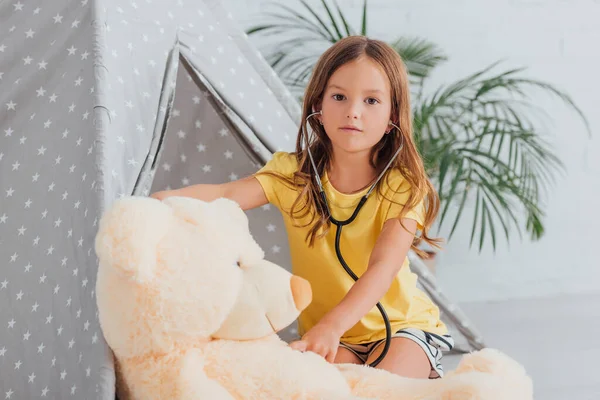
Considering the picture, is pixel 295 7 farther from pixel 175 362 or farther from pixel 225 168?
pixel 175 362

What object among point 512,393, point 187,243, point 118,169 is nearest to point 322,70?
point 118,169

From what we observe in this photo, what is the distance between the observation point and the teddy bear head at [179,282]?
834mm

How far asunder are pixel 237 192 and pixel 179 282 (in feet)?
1.68

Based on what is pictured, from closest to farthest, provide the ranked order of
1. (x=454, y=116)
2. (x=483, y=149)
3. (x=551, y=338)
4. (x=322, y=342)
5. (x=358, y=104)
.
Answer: (x=322, y=342) → (x=358, y=104) → (x=551, y=338) → (x=454, y=116) → (x=483, y=149)

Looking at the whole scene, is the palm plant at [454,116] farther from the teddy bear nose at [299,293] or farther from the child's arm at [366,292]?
the teddy bear nose at [299,293]

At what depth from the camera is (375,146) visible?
4.64 ft

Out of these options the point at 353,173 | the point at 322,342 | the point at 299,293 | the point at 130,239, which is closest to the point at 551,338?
the point at 353,173

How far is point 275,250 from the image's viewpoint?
5.86 ft

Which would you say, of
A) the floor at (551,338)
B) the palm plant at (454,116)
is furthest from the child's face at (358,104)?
the palm plant at (454,116)

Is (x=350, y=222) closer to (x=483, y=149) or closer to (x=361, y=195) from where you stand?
(x=361, y=195)

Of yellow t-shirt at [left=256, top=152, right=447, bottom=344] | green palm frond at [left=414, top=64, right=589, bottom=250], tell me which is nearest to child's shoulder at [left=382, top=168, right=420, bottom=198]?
yellow t-shirt at [left=256, top=152, right=447, bottom=344]

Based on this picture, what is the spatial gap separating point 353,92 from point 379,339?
1.51ft

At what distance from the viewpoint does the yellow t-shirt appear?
4.45 feet

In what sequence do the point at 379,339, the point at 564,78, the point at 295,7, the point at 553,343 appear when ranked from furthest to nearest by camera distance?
the point at 564,78 → the point at 295,7 → the point at 553,343 → the point at 379,339
